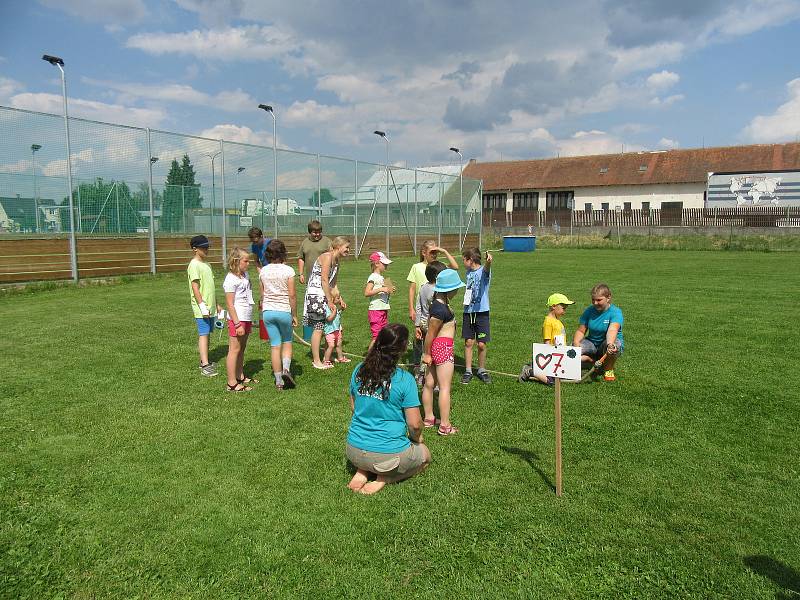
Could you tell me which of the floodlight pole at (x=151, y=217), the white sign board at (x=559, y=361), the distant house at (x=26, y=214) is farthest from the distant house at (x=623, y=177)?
the white sign board at (x=559, y=361)

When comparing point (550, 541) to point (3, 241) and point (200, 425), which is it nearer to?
point (200, 425)

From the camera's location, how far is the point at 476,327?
24.3 ft

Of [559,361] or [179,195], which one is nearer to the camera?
[559,361]

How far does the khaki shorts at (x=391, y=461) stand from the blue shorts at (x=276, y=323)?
107 inches

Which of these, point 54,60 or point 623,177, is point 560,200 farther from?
point 54,60

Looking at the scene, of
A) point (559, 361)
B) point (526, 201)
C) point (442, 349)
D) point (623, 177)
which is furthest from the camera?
point (526, 201)

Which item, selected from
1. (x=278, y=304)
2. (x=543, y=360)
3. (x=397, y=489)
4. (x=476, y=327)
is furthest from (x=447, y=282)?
(x=278, y=304)

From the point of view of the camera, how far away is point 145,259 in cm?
1952

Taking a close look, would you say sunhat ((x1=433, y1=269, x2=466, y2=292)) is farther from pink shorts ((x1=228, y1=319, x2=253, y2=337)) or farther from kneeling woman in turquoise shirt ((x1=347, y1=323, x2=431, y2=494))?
pink shorts ((x1=228, y1=319, x2=253, y2=337))

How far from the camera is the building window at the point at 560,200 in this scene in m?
57.8

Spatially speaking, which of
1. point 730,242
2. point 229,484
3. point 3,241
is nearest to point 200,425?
point 229,484

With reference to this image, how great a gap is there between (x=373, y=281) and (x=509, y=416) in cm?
270

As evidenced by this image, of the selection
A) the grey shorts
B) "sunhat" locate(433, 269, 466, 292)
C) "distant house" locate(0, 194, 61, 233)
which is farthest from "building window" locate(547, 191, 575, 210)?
"sunhat" locate(433, 269, 466, 292)

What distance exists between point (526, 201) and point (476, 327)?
180ft
